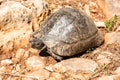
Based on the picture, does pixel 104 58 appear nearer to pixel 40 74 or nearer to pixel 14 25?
pixel 40 74

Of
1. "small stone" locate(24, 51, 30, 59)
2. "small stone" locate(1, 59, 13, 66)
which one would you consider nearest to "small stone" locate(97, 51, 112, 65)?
"small stone" locate(24, 51, 30, 59)

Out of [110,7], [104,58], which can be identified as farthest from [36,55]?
[110,7]

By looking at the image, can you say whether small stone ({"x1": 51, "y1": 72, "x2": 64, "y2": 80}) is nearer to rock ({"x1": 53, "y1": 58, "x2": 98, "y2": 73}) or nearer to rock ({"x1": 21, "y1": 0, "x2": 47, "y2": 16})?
rock ({"x1": 53, "y1": 58, "x2": 98, "y2": 73})

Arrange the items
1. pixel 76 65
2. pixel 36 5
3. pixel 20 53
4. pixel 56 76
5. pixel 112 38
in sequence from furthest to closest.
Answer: pixel 36 5 < pixel 112 38 < pixel 20 53 < pixel 76 65 < pixel 56 76

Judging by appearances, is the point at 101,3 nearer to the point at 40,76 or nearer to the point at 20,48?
the point at 20,48

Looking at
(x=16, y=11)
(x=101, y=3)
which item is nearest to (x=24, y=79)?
(x=16, y=11)

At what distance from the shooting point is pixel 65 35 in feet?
19.1

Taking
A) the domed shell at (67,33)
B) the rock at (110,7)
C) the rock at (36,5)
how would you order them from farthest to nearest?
1. the rock at (110,7)
2. the rock at (36,5)
3. the domed shell at (67,33)

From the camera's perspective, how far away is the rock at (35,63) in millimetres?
5775

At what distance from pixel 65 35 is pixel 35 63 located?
0.78 m

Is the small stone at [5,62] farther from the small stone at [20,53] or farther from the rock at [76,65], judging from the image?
the rock at [76,65]

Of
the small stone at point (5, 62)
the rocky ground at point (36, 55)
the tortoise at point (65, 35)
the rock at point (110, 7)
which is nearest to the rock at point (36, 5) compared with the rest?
the rocky ground at point (36, 55)

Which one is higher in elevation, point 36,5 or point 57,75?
point 36,5

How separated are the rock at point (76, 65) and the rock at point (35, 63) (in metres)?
0.37
